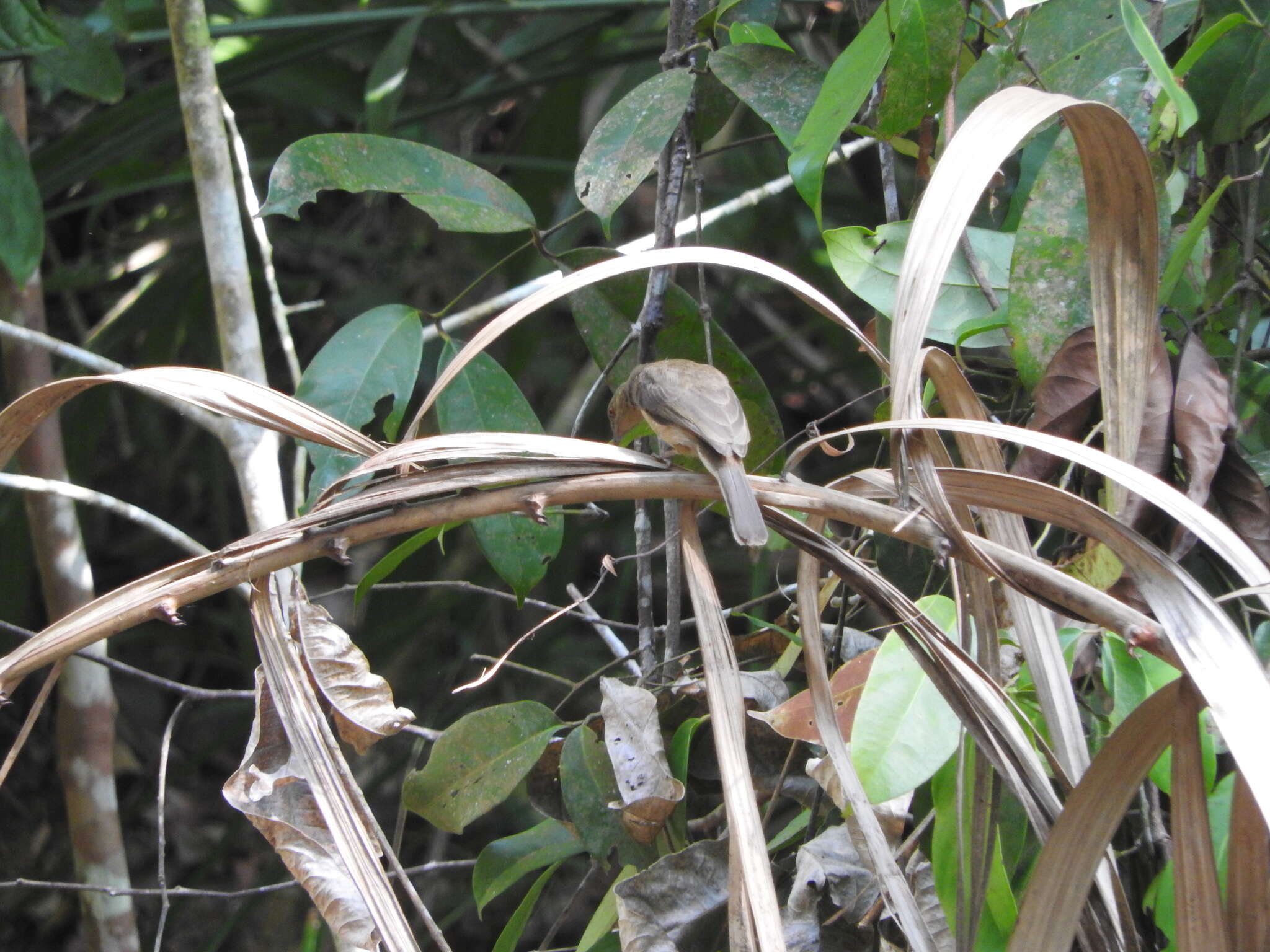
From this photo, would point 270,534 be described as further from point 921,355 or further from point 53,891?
point 53,891

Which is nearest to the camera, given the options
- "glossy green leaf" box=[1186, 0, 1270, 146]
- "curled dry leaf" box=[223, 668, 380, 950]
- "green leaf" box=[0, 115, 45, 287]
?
"curled dry leaf" box=[223, 668, 380, 950]

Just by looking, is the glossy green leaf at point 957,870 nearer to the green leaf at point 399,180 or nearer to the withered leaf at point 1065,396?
the withered leaf at point 1065,396

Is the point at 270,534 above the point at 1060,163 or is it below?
below

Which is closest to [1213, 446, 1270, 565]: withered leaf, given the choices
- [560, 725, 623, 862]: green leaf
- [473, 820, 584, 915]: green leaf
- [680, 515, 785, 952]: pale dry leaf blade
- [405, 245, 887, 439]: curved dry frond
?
[405, 245, 887, 439]: curved dry frond

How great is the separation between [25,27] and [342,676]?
1.80 metres

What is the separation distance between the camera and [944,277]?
115cm

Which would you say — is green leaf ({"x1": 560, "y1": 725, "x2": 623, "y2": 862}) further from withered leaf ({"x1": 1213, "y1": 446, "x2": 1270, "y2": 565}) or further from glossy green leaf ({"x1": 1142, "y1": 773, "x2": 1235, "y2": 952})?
withered leaf ({"x1": 1213, "y1": 446, "x2": 1270, "y2": 565})

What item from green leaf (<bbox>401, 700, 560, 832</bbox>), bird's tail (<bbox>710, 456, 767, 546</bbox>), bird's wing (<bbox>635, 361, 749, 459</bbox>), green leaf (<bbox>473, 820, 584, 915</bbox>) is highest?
bird's wing (<bbox>635, 361, 749, 459</bbox>)

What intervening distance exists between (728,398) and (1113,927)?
0.67 meters

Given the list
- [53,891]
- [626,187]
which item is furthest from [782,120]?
[53,891]

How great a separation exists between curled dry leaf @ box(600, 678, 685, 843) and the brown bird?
25 cm

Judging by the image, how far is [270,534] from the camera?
0.71 meters

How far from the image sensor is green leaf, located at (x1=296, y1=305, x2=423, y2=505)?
1327 millimetres

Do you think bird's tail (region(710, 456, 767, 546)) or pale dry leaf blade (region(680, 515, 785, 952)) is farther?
bird's tail (region(710, 456, 767, 546))
